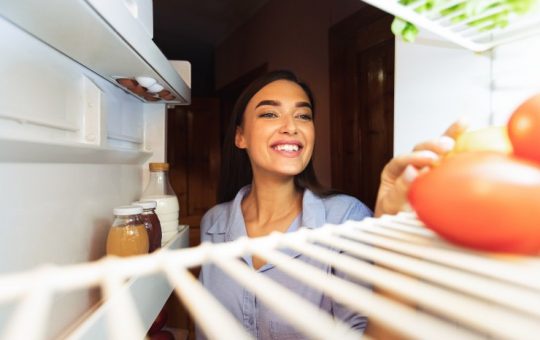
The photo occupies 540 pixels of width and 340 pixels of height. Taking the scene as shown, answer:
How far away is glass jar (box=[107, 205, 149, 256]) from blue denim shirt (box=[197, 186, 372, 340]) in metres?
0.26

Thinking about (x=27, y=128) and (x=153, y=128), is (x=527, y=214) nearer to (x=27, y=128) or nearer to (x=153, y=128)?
(x=27, y=128)

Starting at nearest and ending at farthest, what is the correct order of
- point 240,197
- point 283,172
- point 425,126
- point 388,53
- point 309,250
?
1. point 309,250
2. point 425,126
3. point 283,172
4. point 240,197
5. point 388,53

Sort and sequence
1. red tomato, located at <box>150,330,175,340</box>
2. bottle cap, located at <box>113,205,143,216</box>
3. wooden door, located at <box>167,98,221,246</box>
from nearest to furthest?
1. bottle cap, located at <box>113,205,143,216</box>
2. red tomato, located at <box>150,330,175,340</box>
3. wooden door, located at <box>167,98,221,246</box>

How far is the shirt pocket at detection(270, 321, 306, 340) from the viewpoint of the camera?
83cm

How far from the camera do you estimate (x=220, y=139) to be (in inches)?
134

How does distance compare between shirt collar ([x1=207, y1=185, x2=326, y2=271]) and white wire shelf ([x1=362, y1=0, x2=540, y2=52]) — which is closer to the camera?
white wire shelf ([x1=362, y1=0, x2=540, y2=52])

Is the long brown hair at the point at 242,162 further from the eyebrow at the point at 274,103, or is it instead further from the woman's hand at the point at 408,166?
the woman's hand at the point at 408,166

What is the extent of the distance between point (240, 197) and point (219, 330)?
1.02 meters

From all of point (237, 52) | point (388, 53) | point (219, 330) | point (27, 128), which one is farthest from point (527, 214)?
point (237, 52)

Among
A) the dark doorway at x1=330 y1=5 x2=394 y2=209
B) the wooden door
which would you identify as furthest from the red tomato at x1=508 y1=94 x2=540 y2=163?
the wooden door

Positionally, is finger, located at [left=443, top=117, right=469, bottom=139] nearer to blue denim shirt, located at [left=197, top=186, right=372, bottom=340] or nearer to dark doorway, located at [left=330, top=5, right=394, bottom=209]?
blue denim shirt, located at [left=197, top=186, right=372, bottom=340]

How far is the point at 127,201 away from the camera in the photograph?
3.75 feet

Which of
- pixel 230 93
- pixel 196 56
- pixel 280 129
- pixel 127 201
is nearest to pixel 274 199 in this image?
pixel 280 129

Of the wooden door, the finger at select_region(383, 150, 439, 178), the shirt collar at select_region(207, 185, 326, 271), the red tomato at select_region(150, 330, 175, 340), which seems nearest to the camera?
the finger at select_region(383, 150, 439, 178)
